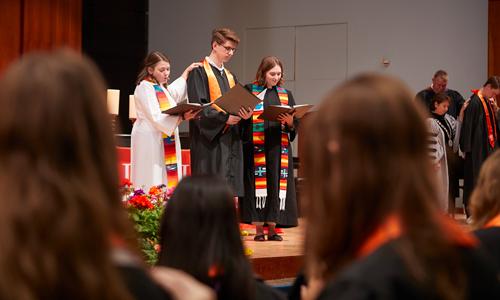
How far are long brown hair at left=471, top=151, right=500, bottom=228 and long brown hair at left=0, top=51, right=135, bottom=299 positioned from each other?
5.12 ft

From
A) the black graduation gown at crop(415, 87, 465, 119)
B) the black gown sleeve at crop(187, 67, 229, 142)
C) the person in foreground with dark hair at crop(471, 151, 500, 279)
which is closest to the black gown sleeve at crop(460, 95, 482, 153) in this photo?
the black graduation gown at crop(415, 87, 465, 119)

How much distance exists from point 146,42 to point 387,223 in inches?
422

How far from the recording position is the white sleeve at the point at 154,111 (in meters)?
6.04

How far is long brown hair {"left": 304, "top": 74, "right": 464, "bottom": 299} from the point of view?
117 cm

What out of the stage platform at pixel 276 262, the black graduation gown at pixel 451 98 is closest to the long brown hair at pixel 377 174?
the stage platform at pixel 276 262

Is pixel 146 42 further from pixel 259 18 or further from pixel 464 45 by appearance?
pixel 464 45

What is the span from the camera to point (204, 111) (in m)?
6.02

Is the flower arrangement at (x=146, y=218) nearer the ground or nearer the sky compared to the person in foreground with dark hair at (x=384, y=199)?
nearer the ground

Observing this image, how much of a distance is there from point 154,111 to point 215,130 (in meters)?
0.50

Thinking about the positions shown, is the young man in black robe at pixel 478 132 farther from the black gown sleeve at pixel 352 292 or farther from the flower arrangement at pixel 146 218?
the black gown sleeve at pixel 352 292

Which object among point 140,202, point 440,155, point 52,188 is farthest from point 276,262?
point 52,188

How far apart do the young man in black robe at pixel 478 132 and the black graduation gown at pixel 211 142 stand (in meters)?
3.55

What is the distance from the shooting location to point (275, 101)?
248 inches

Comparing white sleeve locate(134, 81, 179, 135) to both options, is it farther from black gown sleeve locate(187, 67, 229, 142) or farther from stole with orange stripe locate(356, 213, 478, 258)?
stole with orange stripe locate(356, 213, 478, 258)
